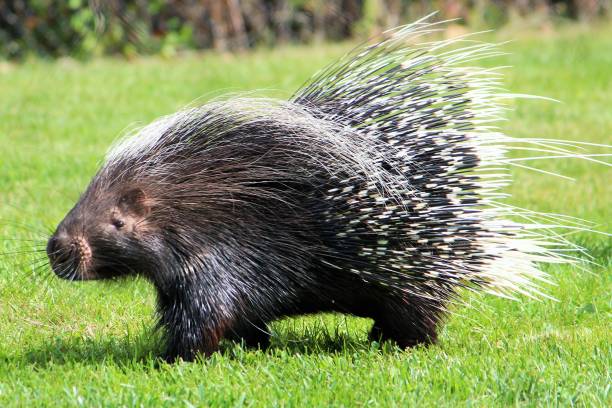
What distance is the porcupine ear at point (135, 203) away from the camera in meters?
3.82

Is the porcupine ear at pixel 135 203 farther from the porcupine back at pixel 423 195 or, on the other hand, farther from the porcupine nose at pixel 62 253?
the porcupine back at pixel 423 195

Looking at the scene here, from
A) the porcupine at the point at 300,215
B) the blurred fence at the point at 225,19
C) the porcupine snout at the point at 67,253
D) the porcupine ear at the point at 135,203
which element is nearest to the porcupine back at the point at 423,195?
the porcupine at the point at 300,215

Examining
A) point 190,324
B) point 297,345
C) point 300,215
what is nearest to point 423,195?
point 300,215

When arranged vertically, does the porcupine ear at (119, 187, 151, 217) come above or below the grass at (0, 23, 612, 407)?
above

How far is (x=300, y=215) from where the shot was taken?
386 centimetres

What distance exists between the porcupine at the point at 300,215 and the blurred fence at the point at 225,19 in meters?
7.13

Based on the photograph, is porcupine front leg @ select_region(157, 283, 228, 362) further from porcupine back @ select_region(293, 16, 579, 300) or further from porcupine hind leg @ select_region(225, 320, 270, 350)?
porcupine back @ select_region(293, 16, 579, 300)

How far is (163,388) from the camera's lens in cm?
348

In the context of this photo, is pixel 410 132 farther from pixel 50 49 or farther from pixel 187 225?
pixel 50 49

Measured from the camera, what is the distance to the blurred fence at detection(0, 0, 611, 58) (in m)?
11.5

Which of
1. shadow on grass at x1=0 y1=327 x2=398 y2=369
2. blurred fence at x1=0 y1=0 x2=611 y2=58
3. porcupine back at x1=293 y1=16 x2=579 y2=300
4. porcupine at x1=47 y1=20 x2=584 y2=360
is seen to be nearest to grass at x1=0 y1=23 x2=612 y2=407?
shadow on grass at x1=0 y1=327 x2=398 y2=369

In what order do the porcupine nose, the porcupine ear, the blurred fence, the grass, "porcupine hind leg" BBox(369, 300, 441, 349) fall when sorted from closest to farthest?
1. the grass
2. the porcupine nose
3. the porcupine ear
4. "porcupine hind leg" BBox(369, 300, 441, 349)
5. the blurred fence

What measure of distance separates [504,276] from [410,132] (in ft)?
2.14

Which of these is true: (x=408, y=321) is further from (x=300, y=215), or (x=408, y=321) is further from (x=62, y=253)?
(x=62, y=253)
